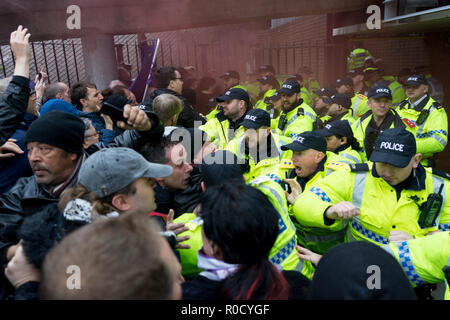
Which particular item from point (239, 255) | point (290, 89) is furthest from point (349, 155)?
point (239, 255)

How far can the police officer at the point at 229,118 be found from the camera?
16.8 ft

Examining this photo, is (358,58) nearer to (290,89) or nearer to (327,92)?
(327,92)

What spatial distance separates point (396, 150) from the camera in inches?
93.9

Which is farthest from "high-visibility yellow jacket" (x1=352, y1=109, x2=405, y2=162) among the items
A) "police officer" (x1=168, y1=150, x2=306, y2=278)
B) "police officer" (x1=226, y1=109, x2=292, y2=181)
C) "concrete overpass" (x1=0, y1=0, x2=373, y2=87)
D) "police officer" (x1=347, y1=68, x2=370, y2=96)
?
"concrete overpass" (x1=0, y1=0, x2=373, y2=87)

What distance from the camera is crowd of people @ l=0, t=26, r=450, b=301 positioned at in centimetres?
111

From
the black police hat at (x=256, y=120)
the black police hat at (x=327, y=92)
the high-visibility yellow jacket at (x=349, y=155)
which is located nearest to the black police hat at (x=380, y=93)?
the high-visibility yellow jacket at (x=349, y=155)

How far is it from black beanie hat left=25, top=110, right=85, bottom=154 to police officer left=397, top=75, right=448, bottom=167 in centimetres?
450

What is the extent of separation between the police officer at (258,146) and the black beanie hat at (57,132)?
1.92 metres

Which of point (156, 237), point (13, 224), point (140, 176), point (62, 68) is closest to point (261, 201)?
point (156, 237)

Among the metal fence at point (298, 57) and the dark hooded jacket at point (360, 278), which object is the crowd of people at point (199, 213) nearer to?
the dark hooded jacket at point (360, 278)

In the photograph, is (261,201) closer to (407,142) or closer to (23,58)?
(407,142)

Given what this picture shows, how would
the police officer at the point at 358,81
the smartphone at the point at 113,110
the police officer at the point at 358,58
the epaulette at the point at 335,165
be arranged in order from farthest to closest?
the police officer at the point at 358,58 < the police officer at the point at 358,81 < the epaulette at the point at 335,165 < the smartphone at the point at 113,110
